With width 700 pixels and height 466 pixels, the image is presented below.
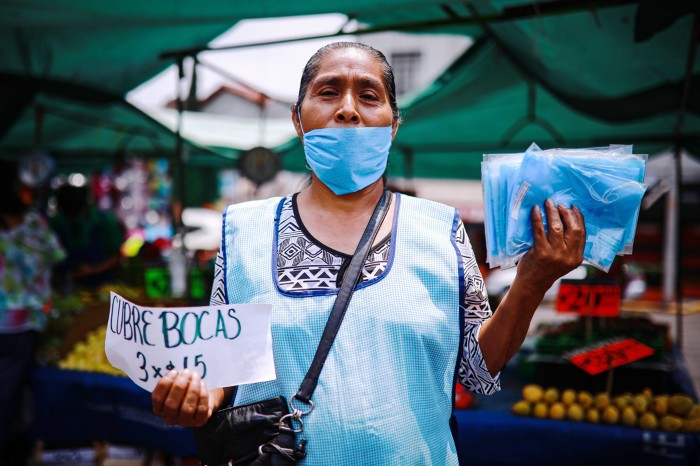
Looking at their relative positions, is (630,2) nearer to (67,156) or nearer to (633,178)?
(633,178)

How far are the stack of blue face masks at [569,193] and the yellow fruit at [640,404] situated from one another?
220 centimetres

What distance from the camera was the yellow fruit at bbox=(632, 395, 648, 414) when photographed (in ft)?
9.96

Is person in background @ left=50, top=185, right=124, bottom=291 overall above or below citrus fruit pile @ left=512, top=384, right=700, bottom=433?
above

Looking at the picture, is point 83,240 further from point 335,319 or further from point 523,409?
point 335,319

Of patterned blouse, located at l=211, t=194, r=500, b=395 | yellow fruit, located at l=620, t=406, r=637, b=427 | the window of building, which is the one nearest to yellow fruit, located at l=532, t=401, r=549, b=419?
yellow fruit, located at l=620, t=406, r=637, b=427

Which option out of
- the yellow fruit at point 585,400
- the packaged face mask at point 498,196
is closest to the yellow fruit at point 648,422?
the yellow fruit at point 585,400

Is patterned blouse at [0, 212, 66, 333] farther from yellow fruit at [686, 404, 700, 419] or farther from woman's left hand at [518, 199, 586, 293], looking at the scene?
yellow fruit at [686, 404, 700, 419]

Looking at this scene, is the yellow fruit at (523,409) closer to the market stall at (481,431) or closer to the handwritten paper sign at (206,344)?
the market stall at (481,431)

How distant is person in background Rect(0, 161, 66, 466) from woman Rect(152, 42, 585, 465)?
315 centimetres

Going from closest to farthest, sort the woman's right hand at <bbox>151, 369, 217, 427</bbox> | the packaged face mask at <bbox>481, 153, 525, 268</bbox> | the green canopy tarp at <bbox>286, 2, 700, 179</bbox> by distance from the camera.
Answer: the woman's right hand at <bbox>151, 369, 217, 427</bbox>
the packaged face mask at <bbox>481, 153, 525, 268</bbox>
the green canopy tarp at <bbox>286, 2, 700, 179</bbox>

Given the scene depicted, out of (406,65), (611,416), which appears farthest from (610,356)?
(406,65)

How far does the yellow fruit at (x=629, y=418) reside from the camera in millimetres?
2961

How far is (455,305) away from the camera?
4.41ft

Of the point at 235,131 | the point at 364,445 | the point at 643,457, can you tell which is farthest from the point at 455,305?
the point at 235,131
